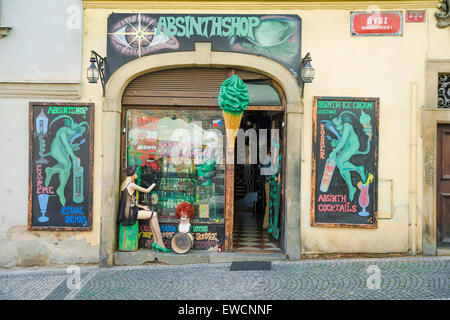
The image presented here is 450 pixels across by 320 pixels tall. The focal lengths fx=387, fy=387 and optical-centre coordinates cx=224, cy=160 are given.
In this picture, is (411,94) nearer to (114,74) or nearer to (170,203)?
(170,203)

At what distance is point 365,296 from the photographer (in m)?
5.29

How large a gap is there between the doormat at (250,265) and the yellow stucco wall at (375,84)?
788mm

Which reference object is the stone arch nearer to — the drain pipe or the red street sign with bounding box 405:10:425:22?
the drain pipe

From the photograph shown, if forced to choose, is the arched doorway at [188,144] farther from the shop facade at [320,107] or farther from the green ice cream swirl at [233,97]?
the green ice cream swirl at [233,97]

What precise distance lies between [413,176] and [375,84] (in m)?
1.80

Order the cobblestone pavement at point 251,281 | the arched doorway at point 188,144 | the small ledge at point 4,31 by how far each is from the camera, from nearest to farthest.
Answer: the cobblestone pavement at point 251,281
the small ledge at point 4,31
the arched doorway at point 188,144

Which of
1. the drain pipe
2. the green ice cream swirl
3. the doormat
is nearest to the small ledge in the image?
the green ice cream swirl

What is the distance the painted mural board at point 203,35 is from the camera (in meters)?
7.10

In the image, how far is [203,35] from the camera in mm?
7148

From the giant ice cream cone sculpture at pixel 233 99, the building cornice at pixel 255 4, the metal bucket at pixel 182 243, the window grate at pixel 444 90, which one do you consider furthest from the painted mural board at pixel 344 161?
the metal bucket at pixel 182 243

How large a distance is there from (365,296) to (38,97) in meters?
6.46

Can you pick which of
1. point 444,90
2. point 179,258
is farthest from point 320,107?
point 179,258

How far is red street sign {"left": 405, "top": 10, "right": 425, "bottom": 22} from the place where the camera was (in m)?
7.03

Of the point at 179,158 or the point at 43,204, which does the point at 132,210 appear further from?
the point at 43,204
